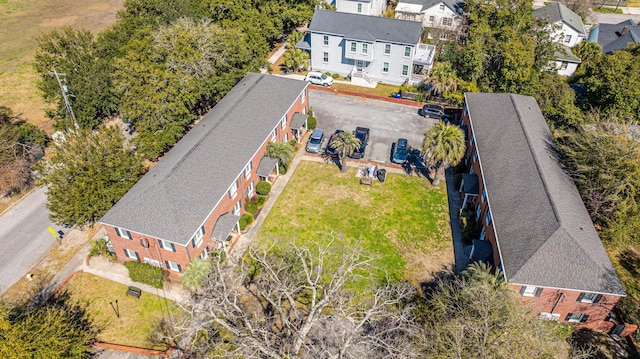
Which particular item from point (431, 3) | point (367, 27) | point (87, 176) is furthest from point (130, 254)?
point (431, 3)

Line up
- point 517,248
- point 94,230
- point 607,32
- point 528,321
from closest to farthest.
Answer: point 528,321 < point 517,248 < point 94,230 < point 607,32

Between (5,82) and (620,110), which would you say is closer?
(620,110)

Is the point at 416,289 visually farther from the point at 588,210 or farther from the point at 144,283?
the point at 144,283

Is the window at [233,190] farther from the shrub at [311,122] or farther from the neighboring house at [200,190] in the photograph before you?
the shrub at [311,122]

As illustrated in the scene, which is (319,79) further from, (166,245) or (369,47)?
(166,245)

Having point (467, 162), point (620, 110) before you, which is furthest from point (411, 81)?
point (620, 110)

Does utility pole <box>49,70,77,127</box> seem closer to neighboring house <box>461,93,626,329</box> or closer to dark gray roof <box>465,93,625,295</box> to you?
neighboring house <box>461,93,626,329</box>
